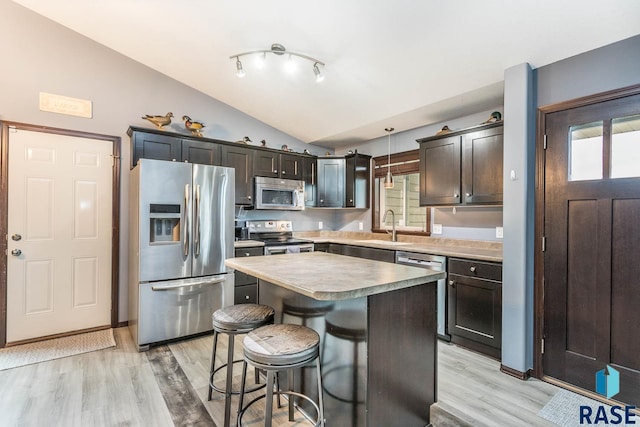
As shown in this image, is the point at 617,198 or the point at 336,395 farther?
the point at 617,198

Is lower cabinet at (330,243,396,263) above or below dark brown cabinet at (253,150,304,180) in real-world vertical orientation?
below

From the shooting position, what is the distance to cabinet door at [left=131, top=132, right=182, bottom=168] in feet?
11.1

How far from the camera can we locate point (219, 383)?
234cm

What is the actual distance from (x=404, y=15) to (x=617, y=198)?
1.93 meters

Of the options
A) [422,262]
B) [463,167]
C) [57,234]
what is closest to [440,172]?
[463,167]

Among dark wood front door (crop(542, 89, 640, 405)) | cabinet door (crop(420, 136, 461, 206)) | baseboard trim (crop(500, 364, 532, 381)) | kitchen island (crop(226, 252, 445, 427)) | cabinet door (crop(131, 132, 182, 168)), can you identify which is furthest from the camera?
cabinet door (crop(131, 132, 182, 168))

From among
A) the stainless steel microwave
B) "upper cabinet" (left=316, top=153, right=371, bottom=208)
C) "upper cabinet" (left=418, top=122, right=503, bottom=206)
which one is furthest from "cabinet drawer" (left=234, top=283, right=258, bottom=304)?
"upper cabinet" (left=418, top=122, right=503, bottom=206)

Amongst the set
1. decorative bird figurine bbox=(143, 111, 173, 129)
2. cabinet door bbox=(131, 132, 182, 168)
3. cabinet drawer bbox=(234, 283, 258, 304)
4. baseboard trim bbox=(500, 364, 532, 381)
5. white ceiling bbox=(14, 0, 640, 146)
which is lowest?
baseboard trim bbox=(500, 364, 532, 381)

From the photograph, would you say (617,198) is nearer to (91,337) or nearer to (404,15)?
(404,15)

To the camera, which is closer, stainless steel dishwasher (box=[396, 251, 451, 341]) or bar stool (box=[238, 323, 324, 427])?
bar stool (box=[238, 323, 324, 427])

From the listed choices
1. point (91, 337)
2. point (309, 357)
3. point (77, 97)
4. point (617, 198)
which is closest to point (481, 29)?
point (617, 198)

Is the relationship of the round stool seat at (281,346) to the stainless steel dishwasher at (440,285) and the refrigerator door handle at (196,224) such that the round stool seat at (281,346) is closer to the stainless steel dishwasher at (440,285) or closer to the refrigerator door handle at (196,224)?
the refrigerator door handle at (196,224)

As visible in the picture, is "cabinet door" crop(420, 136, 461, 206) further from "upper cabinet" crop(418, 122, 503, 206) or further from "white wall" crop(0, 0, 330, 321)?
"white wall" crop(0, 0, 330, 321)

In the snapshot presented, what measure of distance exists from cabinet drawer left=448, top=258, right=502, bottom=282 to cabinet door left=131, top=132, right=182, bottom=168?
3.21m
